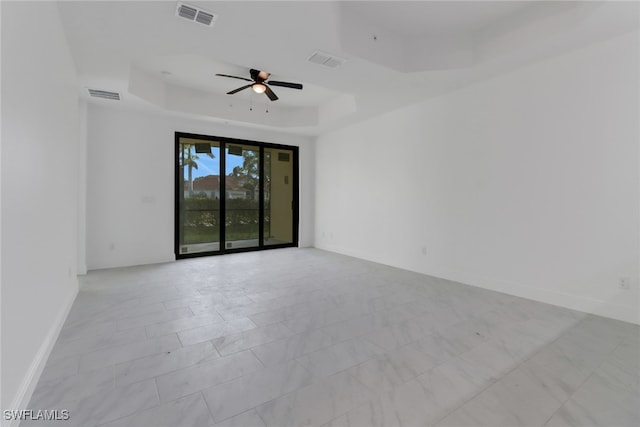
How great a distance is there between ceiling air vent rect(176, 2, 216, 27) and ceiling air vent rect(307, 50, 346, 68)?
1.13 meters

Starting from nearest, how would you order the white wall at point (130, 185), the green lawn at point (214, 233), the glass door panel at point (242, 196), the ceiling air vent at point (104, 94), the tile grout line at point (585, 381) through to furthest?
the tile grout line at point (585, 381)
the ceiling air vent at point (104, 94)
the white wall at point (130, 185)
the green lawn at point (214, 233)
the glass door panel at point (242, 196)

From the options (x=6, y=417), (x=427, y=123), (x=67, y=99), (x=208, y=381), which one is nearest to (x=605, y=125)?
(x=427, y=123)

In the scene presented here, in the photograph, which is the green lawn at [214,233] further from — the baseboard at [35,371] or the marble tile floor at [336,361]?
the baseboard at [35,371]

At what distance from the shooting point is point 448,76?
395cm

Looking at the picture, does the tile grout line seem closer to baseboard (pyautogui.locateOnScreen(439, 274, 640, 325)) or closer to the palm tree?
baseboard (pyautogui.locateOnScreen(439, 274, 640, 325))

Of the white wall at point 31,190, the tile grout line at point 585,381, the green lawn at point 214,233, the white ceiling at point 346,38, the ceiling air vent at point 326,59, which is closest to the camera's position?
the white wall at point 31,190

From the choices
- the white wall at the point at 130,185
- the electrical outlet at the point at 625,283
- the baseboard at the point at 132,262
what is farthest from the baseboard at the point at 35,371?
the electrical outlet at the point at 625,283

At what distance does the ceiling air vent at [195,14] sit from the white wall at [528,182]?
11.4 ft

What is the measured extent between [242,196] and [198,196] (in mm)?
954

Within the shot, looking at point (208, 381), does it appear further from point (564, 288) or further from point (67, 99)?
point (564, 288)

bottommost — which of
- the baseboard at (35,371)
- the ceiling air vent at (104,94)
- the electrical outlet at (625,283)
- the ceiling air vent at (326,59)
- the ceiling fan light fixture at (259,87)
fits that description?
the baseboard at (35,371)

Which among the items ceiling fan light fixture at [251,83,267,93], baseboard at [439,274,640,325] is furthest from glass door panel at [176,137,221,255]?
baseboard at [439,274,640,325]

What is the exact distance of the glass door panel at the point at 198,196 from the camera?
615 centimetres

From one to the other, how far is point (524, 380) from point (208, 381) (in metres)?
2.09
